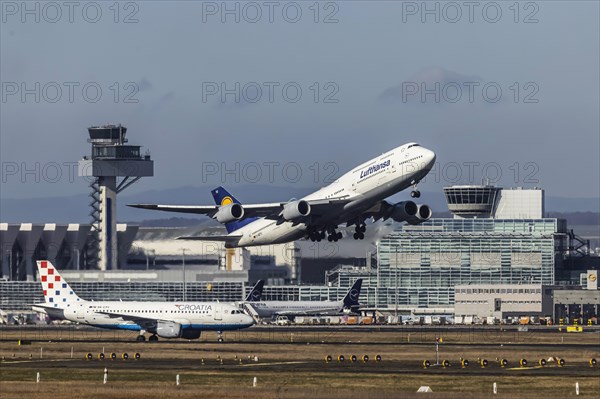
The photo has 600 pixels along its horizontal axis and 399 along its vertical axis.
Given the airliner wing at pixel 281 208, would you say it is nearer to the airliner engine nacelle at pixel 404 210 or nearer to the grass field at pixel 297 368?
the airliner engine nacelle at pixel 404 210

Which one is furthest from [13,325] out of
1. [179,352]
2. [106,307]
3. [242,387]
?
[242,387]

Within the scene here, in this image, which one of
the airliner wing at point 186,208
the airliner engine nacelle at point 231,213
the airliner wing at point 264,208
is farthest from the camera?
the airliner wing at point 186,208

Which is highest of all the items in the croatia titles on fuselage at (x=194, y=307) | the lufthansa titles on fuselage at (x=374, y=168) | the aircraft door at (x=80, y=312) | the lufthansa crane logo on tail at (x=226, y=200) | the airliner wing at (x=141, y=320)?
the lufthansa titles on fuselage at (x=374, y=168)

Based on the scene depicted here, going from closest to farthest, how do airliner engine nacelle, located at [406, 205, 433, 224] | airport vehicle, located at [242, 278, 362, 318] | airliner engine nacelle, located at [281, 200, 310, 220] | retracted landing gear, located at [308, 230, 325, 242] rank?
airliner engine nacelle, located at [281, 200, 310, 220]
airliner engine nacelle, located at [406, 205, 433, 224]
retracted landing gear, located at [308, 230, 325, 242]
airport vehicle, located at [242, 278, 362, 318]

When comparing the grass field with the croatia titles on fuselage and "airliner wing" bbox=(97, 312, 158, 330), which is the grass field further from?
the croatia titles on fuselage

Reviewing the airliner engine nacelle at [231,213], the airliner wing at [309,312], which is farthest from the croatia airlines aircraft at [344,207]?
the airliner wing at [309,312]

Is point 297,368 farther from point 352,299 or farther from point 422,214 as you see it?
point 352,299

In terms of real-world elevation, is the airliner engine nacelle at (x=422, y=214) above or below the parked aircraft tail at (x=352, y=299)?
above

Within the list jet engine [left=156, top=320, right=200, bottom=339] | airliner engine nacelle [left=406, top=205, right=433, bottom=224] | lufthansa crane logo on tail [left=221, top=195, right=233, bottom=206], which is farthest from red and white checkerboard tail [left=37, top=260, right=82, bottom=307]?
airliner engine nacelle [left=406, top=205, right=433, bottom=224]
